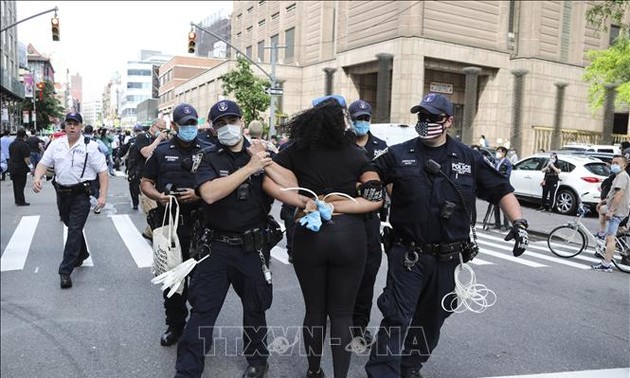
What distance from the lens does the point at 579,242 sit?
9.41 meters

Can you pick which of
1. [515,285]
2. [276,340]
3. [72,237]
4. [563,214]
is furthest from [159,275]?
[563,214]

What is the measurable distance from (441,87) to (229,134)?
1319 inches

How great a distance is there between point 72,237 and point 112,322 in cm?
164

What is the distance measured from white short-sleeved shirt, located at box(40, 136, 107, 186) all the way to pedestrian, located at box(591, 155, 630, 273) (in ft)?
25.0

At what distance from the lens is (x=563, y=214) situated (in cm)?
1491

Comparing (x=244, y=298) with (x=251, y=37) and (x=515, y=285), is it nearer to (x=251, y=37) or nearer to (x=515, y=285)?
(x=515, y=285)

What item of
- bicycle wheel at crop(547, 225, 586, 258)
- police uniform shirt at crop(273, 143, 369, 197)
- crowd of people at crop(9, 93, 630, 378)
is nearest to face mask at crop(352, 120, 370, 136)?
crowd of people at crop(9, 93, 630, 378)

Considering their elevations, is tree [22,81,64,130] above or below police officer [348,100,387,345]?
above

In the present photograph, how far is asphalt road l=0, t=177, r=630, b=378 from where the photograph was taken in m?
4.20

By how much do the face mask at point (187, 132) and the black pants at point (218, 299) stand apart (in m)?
1.42

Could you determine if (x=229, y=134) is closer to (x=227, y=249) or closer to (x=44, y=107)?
(x=227, y=249)

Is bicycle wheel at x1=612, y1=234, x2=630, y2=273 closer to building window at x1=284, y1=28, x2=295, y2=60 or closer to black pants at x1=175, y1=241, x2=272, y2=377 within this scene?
black pants at x1=175, y1=241, x2=272, y2=377

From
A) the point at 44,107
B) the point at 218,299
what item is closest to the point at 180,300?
the point at 218,299

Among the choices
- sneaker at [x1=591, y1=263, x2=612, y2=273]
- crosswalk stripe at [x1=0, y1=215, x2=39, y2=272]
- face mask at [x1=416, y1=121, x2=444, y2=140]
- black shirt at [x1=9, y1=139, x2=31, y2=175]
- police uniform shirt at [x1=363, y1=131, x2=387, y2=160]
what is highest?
face mask at [x1=416, y1=121, x2=444, y2=140]
